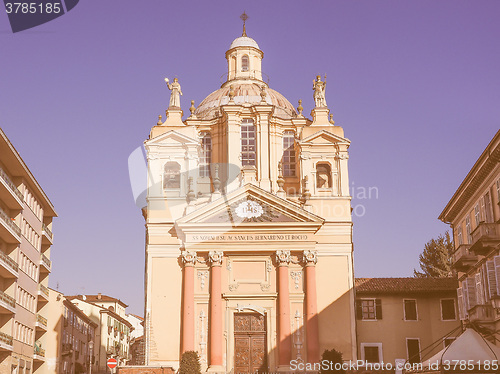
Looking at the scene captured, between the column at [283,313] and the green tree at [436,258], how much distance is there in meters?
28.9

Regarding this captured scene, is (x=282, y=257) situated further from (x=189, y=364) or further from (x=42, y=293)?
(x=42, y=293)

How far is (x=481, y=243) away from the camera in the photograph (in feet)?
103

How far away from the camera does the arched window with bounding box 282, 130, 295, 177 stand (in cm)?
4556

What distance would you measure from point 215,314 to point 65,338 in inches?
953

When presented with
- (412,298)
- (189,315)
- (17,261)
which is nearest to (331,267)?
(412,298)

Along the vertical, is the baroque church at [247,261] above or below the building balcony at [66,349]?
above

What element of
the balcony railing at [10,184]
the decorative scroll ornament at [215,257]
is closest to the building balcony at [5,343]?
the balcony railing at [10,184]

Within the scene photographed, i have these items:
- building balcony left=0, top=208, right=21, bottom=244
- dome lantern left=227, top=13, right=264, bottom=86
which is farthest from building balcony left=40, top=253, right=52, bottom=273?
dome lantern left=227, top=13, right=264, bottom=86

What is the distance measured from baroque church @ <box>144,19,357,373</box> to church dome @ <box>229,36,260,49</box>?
1101 centimetres

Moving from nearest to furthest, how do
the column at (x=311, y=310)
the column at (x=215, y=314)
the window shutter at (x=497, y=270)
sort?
the window shutter at (x=497, y=270)
the column at (x=215, y=314)
the column at (x=311, y=310)

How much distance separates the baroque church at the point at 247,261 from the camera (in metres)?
38.8

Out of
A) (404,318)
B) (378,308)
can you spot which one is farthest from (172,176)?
(404,318)

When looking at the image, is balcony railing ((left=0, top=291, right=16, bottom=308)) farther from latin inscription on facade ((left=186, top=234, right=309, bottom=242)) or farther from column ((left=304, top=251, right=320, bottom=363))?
column ((left=304, top=251, right=320, bottom=363))

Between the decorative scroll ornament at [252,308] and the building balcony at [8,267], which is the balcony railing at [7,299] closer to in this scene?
the building balcony at [8,267]
